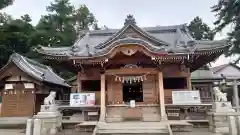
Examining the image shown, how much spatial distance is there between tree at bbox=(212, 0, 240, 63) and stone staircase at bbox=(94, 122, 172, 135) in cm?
1783

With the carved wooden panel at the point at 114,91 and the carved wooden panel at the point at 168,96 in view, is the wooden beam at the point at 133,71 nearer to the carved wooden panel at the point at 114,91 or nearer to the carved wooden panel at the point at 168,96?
the carved wooden panel at the point at 114,91

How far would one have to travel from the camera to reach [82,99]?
11.8 metres

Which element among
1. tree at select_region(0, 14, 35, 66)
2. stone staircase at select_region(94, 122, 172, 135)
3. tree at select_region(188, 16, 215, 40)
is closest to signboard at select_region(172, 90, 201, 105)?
stone staircase at select_region(94, 122, 172, 135)

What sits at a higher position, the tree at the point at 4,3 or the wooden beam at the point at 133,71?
the tree at the point at 4,3

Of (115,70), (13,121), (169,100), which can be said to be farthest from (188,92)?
(13,121)

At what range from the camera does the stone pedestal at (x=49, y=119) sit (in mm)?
10156

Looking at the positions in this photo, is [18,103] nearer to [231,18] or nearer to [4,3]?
[4,3]

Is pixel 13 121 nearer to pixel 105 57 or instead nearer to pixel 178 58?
pixel 105 57

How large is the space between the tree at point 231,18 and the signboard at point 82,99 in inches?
725

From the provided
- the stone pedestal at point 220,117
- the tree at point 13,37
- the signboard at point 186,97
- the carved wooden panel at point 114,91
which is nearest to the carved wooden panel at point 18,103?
the carved wooden panel at point 114,91

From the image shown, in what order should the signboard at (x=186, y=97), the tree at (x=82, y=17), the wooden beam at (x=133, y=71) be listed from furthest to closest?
the tree at (x=82, y=17) → the wooden beam at (x=133, y=71) → the signboard at (x=186, y=97)

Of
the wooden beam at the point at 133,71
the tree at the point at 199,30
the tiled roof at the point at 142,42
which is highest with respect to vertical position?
the tree at the point at 199,30

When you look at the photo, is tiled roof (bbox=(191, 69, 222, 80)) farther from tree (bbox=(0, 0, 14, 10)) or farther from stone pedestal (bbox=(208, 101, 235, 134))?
tree (bbox=(0, 0, 14, 10))

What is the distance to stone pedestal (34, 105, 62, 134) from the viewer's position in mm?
10156
